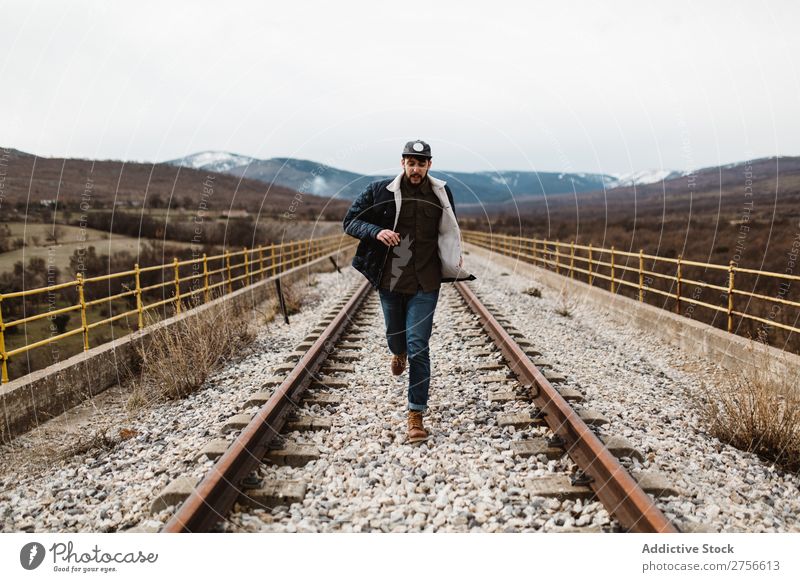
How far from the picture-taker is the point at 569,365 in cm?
661

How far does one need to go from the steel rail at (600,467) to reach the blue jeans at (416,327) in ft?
3.18

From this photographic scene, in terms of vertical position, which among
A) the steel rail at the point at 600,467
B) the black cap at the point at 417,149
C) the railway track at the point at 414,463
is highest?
the black cap at the point at 417,149

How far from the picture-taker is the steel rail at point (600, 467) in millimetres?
2891

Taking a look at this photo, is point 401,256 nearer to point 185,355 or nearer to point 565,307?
point 185,355

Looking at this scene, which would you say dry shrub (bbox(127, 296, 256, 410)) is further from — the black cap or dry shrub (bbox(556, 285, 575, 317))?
dry shrub (bbox(556, 285, 575, 317))

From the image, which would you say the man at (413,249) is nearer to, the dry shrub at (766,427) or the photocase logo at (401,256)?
the photocase logo at (401,256)

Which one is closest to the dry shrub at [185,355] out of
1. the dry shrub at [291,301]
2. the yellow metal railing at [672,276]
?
the dry shrub at [291,301]

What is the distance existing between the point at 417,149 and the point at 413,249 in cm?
68

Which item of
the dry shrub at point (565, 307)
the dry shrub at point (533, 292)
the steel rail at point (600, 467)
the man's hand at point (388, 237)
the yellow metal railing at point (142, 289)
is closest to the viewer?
the steel rail at point (600, 467)

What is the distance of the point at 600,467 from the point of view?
3430 millimetres
